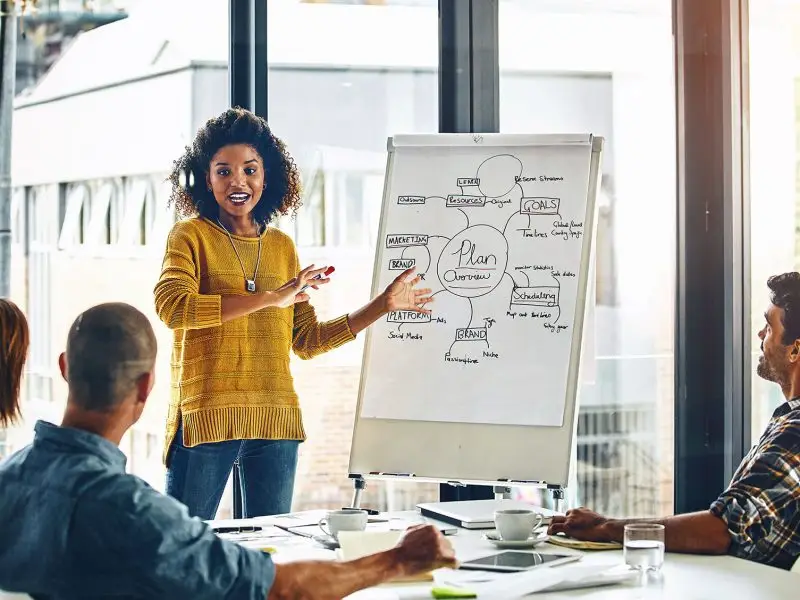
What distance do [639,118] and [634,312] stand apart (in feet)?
2.25

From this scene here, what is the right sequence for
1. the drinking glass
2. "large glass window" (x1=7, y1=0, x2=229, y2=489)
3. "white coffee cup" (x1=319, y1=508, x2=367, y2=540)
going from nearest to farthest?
the drinking glass
"white coffee cup" (x1=319, y1=508, x2=367, y2=540)
"large glass window" (x1=7, y1=0, x2=229, y2=489)

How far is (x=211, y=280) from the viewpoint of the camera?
3121 millimetres


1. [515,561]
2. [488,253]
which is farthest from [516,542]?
[488,253]

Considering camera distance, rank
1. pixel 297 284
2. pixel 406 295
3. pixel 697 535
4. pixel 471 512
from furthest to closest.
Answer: pixel 406 295
pixel 297 284
pixel 471 512
pixel 697 535

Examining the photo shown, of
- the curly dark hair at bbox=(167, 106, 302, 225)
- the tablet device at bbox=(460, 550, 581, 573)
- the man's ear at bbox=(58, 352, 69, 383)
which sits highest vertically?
the curly dark hair at bbox=(167, 106, 302, 225)

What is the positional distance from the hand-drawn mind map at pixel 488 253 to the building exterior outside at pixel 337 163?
0.61 m

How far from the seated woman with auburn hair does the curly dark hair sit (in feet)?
4.28

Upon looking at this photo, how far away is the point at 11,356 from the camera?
6.33ft

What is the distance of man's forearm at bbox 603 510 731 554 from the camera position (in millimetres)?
2129

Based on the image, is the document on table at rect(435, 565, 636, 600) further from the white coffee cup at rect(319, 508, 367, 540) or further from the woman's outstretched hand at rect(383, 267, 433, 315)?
the woman's outstretched hand at rect(383, 267, 433, 315)

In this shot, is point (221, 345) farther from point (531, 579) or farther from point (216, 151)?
point (531, 579)

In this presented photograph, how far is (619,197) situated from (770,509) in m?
1.82

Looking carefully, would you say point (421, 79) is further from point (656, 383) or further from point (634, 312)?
point (656, 383)

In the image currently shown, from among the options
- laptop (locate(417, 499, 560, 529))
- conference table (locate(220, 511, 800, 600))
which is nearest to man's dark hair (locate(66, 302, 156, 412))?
conference table (locate(220, 511, 800, 600))
